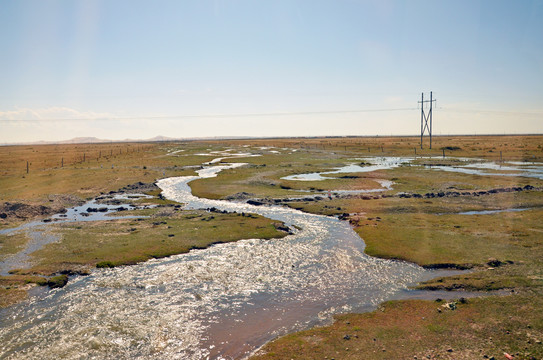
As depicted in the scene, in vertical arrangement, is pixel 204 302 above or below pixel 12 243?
below

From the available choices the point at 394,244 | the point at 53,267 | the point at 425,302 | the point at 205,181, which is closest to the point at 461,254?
the point at 394,244

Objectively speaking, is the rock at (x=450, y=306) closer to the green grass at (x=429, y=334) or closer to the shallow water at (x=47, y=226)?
the green grass at (x=429, y=334)

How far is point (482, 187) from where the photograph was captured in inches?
2381

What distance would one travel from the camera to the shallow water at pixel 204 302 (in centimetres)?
1844

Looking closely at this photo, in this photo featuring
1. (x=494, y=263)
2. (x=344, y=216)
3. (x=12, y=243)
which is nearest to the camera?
(x=494, y=263)

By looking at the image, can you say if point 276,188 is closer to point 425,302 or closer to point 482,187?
point 482,187

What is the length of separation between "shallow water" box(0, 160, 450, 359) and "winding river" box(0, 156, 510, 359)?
0.06 metres

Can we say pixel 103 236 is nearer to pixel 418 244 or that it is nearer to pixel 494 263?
pixel 418 244

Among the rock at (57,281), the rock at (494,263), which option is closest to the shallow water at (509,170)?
the rock at (494,263)

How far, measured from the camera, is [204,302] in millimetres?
23172

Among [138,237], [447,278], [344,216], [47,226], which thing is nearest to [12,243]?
[47,226]

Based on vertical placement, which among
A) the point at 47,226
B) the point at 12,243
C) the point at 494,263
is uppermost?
the point at 47,226

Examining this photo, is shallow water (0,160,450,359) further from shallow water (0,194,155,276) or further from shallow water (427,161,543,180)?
shallow water (427,161,543,180)

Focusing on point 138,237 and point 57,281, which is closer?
point 57,281
